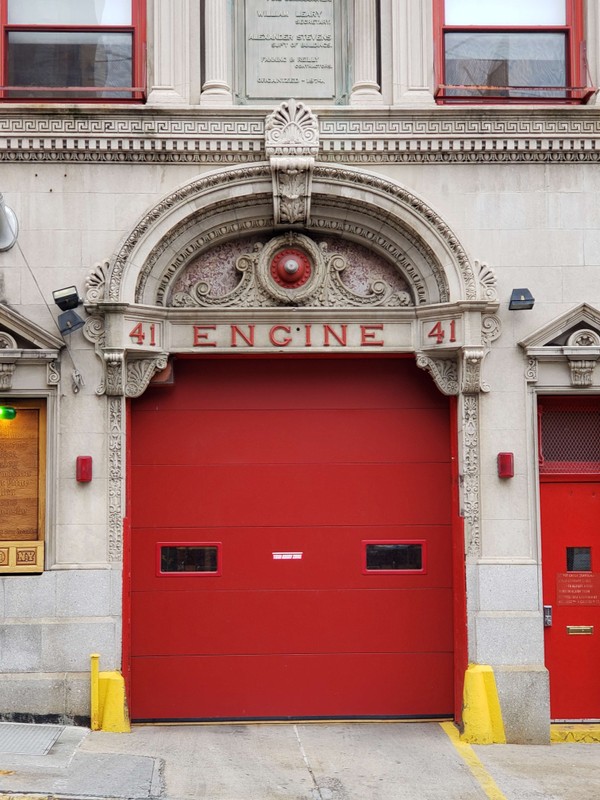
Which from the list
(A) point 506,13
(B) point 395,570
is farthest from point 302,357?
(A) point 506,13

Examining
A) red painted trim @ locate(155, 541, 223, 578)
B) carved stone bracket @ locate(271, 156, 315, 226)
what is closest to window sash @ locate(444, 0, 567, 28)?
carved stone bracket @ locate(271, 156, 315, 226)

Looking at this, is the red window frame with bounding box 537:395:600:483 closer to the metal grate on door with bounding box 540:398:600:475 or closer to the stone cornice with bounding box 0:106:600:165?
the metal grate on door with bounding box 540:398:600:475

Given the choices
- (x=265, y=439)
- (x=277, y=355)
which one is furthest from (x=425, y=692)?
(x=277, y=355)

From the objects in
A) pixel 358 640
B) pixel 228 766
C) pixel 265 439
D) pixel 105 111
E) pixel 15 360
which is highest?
pixel 105 111

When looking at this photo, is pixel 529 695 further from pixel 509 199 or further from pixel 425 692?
pixel 509 199

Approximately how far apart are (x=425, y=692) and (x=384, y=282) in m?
4.51

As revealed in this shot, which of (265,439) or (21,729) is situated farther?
(265,439)

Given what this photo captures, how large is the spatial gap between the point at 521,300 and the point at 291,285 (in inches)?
97.0

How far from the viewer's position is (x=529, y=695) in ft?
33.6

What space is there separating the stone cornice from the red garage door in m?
2.28

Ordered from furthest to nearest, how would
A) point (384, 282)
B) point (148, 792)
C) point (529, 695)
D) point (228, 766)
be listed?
1. point (384, 282)
2. point (529, 695)
3. point (228, 766)
4. point (148, 792)

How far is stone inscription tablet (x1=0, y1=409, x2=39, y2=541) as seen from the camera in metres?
10.5

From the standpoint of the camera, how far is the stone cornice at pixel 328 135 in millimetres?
10469

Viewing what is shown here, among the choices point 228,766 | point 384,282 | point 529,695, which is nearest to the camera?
point 228,766
